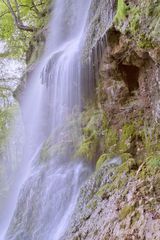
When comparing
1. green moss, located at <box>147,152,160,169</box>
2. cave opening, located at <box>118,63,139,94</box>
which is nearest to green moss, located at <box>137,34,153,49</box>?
cave opening, located at <box>118,63,139,94</box>

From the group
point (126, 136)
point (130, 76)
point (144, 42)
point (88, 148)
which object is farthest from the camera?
point (88, 148)

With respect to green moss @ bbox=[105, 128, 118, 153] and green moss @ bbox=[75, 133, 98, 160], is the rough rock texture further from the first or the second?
green moss @ bbox=[75, 133, 98, 160]

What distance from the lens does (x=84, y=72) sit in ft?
21.1

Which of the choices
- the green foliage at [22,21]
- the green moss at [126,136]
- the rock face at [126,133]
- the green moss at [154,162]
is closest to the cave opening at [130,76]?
the rock face at [126,133]

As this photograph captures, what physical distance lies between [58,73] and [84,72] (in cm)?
92

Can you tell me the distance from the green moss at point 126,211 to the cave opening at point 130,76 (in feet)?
9.58

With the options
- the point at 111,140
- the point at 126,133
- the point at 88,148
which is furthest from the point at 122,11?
the point at 88,148

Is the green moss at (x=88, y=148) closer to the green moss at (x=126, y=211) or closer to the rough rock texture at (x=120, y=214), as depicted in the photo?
the rough rock texture at (x=120, y=214)

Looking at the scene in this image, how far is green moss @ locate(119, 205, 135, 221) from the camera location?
9.62ft

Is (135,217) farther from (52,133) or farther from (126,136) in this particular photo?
(52,133)

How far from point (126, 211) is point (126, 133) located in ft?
7.90

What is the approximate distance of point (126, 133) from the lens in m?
5.27

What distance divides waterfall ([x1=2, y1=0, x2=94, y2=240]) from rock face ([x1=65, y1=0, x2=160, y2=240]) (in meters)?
0.57

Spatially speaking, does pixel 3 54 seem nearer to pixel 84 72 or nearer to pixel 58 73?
pixel 58 73
